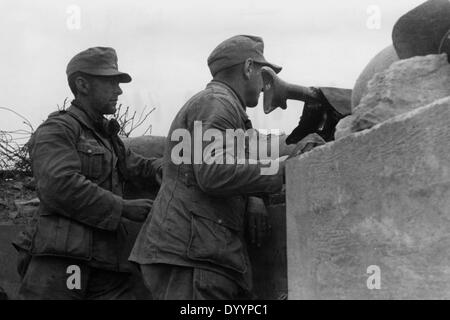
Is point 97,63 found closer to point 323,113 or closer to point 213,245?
point 323,113

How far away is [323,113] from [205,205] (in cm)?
73

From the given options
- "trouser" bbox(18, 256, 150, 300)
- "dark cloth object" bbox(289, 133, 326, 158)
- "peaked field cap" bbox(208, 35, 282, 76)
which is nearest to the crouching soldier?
"trouser" bbox(18, 256, 150, 300)

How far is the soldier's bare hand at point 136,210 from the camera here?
16.8 ft

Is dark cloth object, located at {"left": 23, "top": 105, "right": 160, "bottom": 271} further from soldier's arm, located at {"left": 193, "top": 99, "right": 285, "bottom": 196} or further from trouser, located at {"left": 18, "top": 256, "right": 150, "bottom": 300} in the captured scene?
soldier's arm, located at {"left": 193, "top": 99, "right": 285, "bottom": 196}

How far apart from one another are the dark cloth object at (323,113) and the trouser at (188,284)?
76cm

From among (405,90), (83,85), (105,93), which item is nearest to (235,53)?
(105,93)

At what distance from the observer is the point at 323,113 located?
4680 millimetres

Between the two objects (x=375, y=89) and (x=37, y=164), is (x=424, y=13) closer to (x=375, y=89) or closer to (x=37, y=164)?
(x=375, y=89)

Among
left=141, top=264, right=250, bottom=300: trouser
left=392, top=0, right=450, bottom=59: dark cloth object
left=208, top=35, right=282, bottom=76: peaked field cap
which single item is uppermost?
left=208, top=35, right=282, bottom=76: peaked field cap

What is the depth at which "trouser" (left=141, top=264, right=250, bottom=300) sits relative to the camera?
170 inches

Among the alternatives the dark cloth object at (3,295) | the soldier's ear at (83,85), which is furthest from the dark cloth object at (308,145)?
the dark cloth object at (3,295)

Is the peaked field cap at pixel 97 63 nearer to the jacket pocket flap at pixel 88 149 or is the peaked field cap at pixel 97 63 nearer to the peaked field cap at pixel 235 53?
the jacket pocket flap at pixel 88 149

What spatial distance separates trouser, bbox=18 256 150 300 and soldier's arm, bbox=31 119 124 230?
0.25 metres
